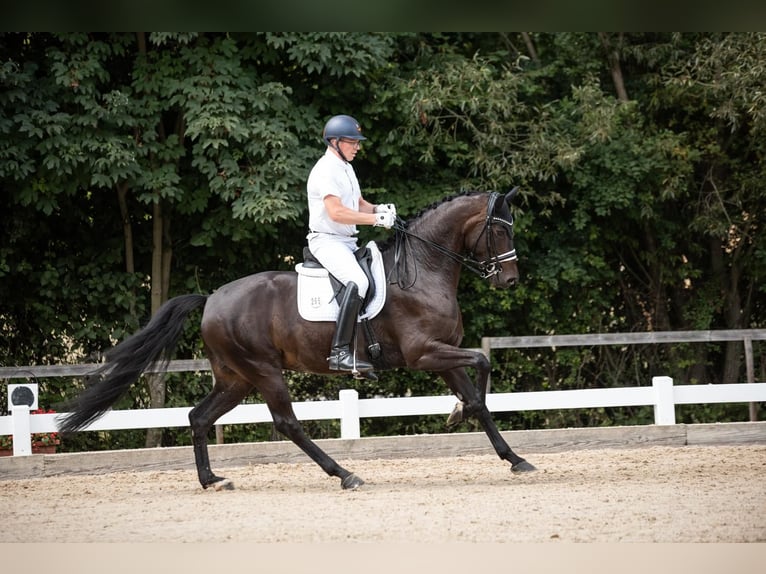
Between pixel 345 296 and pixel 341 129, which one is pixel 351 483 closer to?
pixel 345 296

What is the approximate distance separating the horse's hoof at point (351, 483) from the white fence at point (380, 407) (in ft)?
4.94

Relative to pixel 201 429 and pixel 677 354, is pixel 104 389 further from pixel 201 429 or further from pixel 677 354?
pixel 677 354

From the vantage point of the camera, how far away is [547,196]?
12.2 meters

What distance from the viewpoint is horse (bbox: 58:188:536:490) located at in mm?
6902

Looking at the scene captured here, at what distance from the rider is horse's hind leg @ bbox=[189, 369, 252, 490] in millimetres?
894

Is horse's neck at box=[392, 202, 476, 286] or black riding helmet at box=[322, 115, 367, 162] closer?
black riding helmet at box=[322, 115, 367, 162]

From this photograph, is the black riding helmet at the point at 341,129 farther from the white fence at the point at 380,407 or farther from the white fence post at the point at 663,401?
the white fence post at the point at 663,401

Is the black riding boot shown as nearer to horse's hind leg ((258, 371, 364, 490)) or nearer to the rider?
the rider

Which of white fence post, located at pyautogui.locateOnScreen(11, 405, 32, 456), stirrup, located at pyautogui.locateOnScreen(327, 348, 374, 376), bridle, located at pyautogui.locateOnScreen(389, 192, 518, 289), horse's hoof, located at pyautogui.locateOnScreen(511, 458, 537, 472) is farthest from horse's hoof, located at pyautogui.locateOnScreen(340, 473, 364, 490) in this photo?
white fence post, located at pyautogui.locateOnScreen(11, 405, 32, 456)

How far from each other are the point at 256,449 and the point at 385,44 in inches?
204

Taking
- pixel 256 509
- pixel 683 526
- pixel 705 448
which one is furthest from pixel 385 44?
pixel 683 526

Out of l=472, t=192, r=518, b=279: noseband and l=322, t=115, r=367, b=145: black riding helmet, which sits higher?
l=322, t=115, r=367, b=145: black riding helmet

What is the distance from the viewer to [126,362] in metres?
7.30

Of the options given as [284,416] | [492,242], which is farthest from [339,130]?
[284,416]
